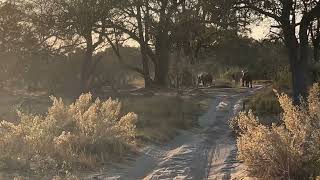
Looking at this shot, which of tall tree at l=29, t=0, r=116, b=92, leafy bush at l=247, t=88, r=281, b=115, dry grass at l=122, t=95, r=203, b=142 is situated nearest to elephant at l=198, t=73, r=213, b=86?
tall tree at l=29, t=0, r=116, b=92

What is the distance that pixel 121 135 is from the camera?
15.7 meters

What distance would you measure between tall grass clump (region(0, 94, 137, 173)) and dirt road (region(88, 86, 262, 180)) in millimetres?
670

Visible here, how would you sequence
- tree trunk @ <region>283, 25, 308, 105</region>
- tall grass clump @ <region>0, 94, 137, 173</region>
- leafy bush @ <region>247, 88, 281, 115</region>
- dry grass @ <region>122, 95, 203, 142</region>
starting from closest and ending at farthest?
tall grass clump @ <region>0, 94, 137, 173</region> → dry grass @ <region>122, 95, 203, 142</region> → leafy bush @ <region>247, 88, 281, 115</region> → tree trunk @ <region>283, 25, 308, 105</region>

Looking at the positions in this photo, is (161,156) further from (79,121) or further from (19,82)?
(19,82)

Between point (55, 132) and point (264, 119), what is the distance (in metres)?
8.83

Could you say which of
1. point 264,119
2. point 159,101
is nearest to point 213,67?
point 159,101

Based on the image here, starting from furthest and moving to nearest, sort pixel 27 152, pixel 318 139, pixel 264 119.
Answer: pixel 264 119 < pixel 27 152 < pixel 318 139

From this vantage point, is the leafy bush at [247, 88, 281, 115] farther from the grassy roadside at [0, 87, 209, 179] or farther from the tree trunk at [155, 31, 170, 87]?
the tree trunk at [155, 31, 170, 87]

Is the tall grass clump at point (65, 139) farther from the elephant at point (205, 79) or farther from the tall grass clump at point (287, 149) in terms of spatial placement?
the elephant at point (205, 79)

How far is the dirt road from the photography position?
12.5 m

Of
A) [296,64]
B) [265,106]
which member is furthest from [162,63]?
[265,106]

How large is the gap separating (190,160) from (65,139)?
9.62ft

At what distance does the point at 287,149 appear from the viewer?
1008 cm

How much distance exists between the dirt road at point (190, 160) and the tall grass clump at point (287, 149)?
1.08 m
